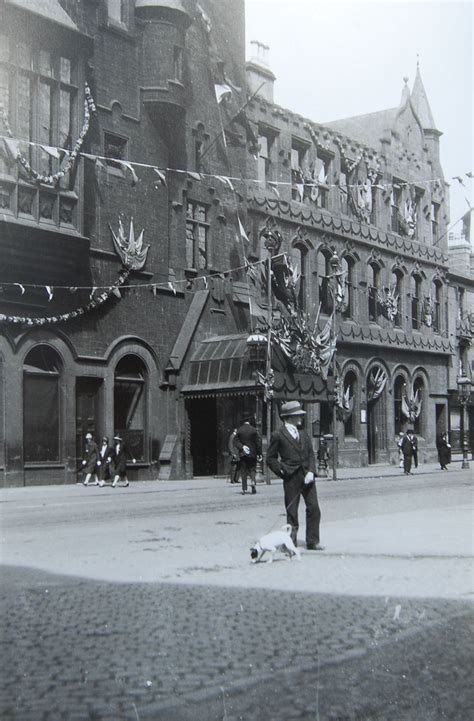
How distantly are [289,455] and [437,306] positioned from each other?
39841mm

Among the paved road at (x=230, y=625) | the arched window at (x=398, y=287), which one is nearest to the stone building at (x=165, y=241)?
the arched window at (x=398, y=287)

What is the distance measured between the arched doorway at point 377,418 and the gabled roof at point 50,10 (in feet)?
72.0

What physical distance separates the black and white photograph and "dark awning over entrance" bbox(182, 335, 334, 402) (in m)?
0.11

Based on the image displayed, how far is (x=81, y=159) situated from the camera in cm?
2836

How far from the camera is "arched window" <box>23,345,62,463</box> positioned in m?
26.7

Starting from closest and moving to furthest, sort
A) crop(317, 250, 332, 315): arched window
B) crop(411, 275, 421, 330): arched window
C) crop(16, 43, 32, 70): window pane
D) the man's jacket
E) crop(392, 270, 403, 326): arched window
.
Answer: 1. the man's jacket
2. crop(16, 43, 32, 70): window pane
3. crop(317, 250, 332, 315): arched window
4. crop(392, 270, 403, 326): arched window
5. crop(411, 275, 421, 330): arched window

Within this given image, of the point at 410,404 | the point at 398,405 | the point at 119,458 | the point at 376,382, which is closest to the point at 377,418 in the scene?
the point at 376,382

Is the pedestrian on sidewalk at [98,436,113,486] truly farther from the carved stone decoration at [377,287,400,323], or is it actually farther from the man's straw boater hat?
the carved stone decoration at [377,287,400,323]

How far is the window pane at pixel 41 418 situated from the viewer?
26656 millimetres

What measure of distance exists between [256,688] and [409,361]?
41967 mm

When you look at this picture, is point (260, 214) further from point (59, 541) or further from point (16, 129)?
point (59, 541)

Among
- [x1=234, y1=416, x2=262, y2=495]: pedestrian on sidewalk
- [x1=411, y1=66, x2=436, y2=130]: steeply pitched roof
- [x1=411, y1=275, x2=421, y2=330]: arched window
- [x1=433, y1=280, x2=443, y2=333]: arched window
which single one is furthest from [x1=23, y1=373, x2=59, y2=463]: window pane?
[x1=411, y1=66, x2=436, y2=130]: steeply pitched roof

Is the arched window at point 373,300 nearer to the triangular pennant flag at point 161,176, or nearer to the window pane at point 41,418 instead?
the triangular pennant flag at point 161,176

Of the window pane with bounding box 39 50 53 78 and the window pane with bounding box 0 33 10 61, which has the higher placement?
the window pane with bounding box 39 50 53 78
